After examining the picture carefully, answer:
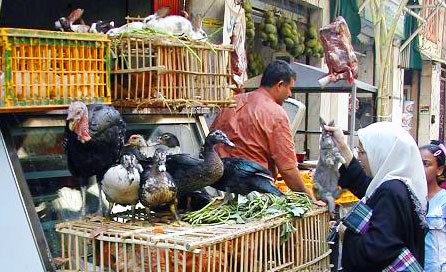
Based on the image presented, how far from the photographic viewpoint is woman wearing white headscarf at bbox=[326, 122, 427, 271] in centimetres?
284

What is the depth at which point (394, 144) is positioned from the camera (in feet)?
9.69

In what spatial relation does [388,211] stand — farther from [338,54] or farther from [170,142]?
[338,54]

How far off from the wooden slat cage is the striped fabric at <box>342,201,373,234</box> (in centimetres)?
35

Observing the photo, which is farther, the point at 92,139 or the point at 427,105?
the point at 427,105

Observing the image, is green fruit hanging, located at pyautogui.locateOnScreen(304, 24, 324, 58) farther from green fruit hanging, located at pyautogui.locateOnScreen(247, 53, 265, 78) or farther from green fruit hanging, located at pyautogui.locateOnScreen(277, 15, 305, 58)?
green fruit hanging, located at pyautogui.locateOnScreen(247, 53, 265, 78)

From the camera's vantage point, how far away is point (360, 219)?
9.65 feet

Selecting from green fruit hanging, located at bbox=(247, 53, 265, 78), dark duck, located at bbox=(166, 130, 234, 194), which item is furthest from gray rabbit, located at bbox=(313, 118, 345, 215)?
green fruit hanging, located at bbox=(247, 53, 265, 78)

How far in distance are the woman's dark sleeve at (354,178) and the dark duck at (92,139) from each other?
4.71ft

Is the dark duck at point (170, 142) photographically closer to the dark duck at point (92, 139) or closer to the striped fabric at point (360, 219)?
the dark duck at point (92, 139)

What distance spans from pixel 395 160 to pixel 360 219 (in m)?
0.33

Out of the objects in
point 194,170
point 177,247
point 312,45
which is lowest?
point 177,247

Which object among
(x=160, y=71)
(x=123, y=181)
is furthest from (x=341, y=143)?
(x=123, y=181)

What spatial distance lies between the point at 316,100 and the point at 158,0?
4490 mm

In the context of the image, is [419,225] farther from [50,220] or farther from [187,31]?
[50,220]
